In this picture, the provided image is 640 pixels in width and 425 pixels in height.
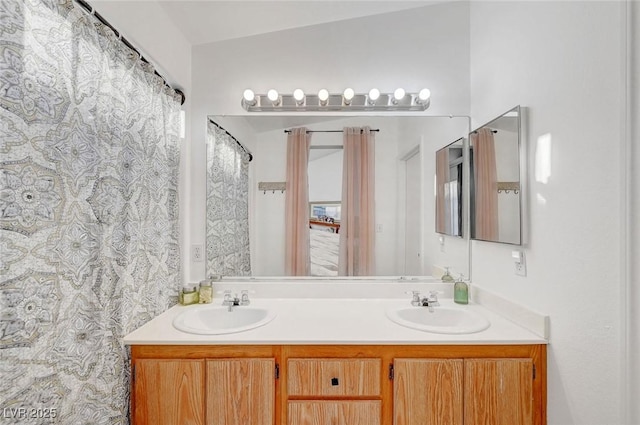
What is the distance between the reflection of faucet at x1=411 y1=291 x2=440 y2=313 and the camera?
1.65 meters

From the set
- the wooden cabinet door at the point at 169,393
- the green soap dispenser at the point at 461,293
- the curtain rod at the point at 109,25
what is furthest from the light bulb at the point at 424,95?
the wooden cabinet door at the point at 169,393

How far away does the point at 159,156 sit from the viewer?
1.52 metres

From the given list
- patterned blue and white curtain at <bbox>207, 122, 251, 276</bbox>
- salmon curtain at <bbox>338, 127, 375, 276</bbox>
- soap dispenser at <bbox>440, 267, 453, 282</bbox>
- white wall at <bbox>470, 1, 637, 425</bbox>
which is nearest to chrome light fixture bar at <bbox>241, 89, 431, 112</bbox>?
salmon curtain at <bbox>338, 127, 375, 276</bbox>

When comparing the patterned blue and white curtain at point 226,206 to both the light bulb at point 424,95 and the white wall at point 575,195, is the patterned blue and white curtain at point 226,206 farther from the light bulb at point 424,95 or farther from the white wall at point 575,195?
the white wall at point 575,195

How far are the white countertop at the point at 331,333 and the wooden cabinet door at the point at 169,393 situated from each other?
0.38 feet

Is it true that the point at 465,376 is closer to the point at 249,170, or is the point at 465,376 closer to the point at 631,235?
the point at 631,235

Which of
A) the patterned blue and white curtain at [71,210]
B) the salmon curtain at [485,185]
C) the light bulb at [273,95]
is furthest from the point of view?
the light bulb at [273,95]

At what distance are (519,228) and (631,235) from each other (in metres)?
0.47

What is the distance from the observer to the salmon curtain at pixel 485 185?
1.55m

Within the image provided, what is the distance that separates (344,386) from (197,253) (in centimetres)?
118

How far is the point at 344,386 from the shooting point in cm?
127

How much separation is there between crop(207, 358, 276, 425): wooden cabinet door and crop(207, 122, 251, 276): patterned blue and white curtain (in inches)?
26.3

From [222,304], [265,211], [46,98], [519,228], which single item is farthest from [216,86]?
[519,228]

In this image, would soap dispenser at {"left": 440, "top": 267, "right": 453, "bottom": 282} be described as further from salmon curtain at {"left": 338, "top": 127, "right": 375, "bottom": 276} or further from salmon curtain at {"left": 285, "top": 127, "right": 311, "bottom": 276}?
salmon curtain at {"left": 285, "top": 127, "right": 311, "bottom": 276}
